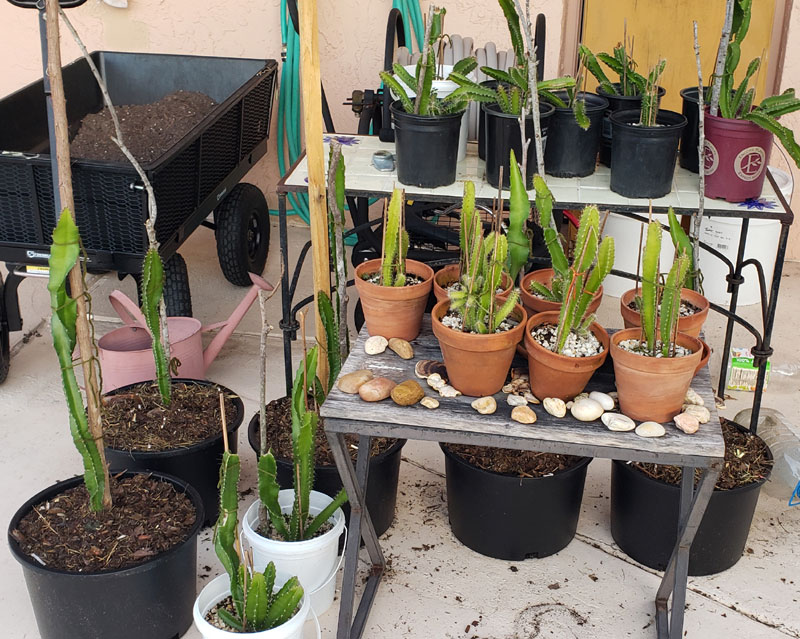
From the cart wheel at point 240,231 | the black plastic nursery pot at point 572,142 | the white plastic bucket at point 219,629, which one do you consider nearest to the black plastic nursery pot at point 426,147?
the black plastic nursery pot at point 572,142

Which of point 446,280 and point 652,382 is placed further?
point 446,280

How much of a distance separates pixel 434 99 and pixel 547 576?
4.26ft

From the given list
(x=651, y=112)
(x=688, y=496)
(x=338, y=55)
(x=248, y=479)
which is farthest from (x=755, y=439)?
(x=338, y=55)

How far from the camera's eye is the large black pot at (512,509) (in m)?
2.25

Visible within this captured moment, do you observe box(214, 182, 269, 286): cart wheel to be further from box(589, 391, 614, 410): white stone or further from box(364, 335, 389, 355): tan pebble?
box(589, 391, 614, 410): white stone

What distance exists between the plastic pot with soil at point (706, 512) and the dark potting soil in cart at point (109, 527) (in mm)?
1110

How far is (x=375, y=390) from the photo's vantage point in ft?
6.02

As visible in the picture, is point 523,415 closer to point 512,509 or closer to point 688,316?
point 688,316

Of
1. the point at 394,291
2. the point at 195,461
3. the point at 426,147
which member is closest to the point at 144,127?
the point at 426,147

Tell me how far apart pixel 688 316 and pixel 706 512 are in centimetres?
57

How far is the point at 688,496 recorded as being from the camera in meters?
1.93

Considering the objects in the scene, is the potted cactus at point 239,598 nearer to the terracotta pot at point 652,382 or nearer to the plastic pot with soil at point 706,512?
the terracotta pot at point 652,382

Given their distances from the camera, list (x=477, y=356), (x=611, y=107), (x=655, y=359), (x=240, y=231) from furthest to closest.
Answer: (x=240, y=231)
(x=611, y=107)
(x=477, y=356)
(x=655, y=359)

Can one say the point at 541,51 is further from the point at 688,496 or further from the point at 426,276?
the point at 688,496
